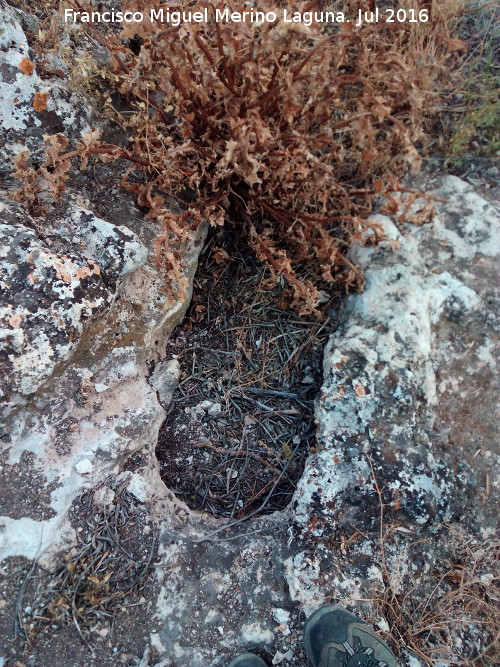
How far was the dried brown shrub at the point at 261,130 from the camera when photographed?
7.09ft

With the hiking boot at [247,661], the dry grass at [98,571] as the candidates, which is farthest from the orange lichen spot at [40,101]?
the hiking boot at [247,661]

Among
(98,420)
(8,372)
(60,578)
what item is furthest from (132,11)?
(60,578)

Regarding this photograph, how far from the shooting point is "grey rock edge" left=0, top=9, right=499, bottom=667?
198cm

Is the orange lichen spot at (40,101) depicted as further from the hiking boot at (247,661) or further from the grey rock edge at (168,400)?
the hiking boot at (247,661)

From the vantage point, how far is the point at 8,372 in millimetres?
1942

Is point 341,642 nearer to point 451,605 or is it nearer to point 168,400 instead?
point 451,605

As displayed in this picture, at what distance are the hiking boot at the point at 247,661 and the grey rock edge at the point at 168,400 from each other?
4 centimetres

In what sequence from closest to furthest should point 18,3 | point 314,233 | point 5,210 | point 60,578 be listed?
point 60,578 < point 5,210 < point 18,3 < point 314,233

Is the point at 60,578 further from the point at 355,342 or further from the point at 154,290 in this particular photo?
the point at 355,342

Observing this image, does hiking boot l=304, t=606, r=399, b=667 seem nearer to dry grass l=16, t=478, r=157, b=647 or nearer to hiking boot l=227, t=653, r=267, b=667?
hiking boot l=227, t=653, r=267, b=667

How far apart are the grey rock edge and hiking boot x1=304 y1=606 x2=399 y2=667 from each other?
2.5 inches

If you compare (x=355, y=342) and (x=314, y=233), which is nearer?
(x=355, y=342)

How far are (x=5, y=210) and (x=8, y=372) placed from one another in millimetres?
759

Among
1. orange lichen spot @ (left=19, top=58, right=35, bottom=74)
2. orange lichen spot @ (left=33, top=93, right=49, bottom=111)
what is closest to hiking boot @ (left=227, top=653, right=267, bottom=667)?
orange lichen spot @ (left=33, top=93, right=49, bottom=111)
